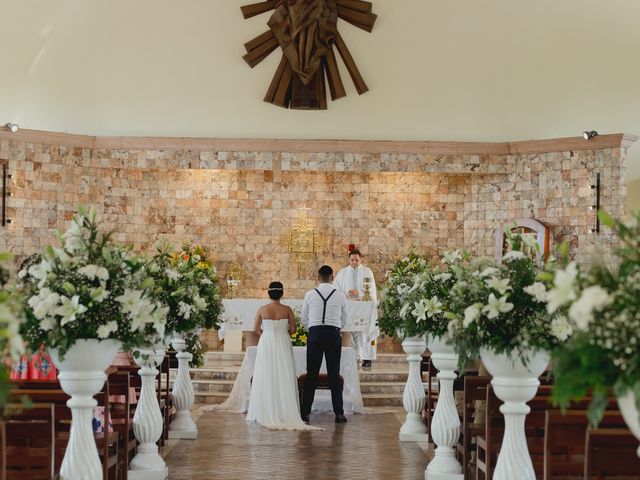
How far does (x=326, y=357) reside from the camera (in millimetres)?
12234

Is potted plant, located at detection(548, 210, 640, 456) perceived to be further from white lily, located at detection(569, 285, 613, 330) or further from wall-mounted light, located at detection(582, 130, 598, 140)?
wall-mounted light, located at detection(582, 130, 598, 140)

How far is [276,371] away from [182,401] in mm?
1265

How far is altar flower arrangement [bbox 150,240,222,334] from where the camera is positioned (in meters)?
9.21

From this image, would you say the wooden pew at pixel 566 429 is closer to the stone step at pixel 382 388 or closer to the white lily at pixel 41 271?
the white lily at pixel 41 271

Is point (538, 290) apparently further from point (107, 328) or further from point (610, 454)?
point (107, 328)

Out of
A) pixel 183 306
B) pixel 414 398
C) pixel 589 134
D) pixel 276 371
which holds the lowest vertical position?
pixel 414 398

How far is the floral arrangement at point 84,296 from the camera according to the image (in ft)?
19.8

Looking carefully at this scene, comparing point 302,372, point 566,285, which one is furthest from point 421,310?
point 302,372

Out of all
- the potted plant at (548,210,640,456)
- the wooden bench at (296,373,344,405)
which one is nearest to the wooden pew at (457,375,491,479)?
the potted plant at (548,210,640,456)

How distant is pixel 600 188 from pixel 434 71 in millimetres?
3617

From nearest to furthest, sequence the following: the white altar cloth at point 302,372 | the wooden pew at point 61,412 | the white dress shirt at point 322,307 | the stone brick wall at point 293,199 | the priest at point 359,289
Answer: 1. the wooden pew at point 61,412
2. the white dress shirt at point 322,307
3. the white altar cloth at point 302,372
4. the priest at point 359,289
5. the stone brick wall at point 293,199

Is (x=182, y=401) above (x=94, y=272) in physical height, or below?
Answer: below

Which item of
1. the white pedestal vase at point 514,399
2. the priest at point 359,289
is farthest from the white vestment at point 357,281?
the white pedestal vase at point 514,399

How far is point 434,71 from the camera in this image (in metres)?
18.1
